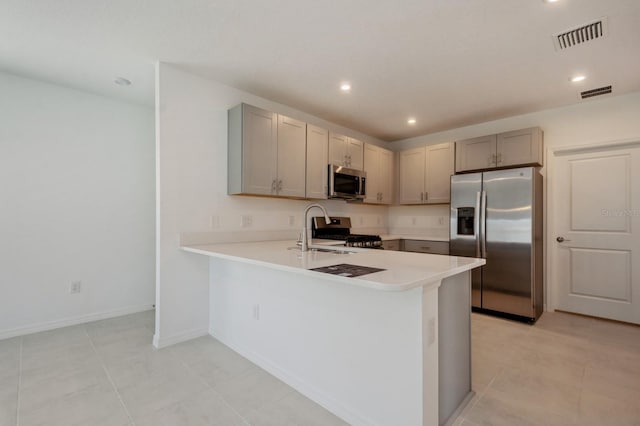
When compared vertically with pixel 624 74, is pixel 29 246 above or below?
below

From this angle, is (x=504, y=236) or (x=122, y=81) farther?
(x=504, y=236)

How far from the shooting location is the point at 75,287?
314 cm

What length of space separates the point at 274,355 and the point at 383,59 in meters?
2.46

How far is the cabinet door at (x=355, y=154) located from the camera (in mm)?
3998

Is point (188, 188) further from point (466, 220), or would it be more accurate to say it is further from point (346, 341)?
point (466, 220)

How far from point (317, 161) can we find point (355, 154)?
754mm

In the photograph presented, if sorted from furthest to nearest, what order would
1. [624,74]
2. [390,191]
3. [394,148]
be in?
[394,148] < [390,191] < [624,74]

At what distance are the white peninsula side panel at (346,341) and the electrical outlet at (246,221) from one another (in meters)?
0.72

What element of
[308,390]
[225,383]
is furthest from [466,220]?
[225,383]

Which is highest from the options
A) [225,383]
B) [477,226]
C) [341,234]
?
[477,226]

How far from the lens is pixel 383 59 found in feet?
8.25

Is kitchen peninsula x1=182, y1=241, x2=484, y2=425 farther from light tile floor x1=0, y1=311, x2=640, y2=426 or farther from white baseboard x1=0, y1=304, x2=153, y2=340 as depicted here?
white baseboard x1=0, y1=304, x2=153, y2=340

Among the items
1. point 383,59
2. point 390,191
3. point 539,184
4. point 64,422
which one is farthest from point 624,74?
point 64,422

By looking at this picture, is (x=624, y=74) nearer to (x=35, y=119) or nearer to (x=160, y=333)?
(x=160, y=333)
